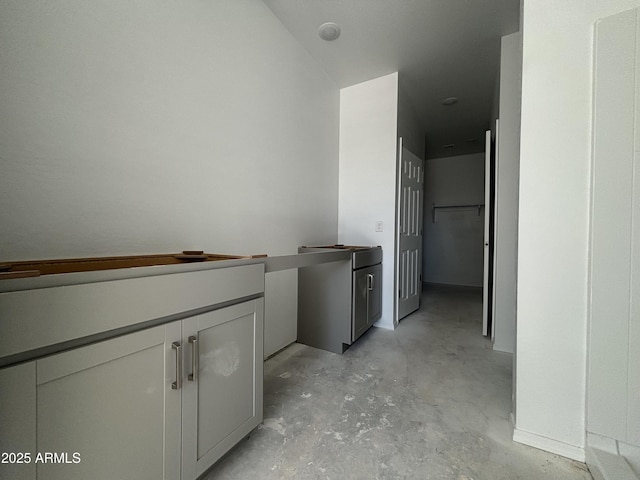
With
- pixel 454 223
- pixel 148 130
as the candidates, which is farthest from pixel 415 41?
pixel 454 223

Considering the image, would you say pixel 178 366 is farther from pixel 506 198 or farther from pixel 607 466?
pixel 506 198

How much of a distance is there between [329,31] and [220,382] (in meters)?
2.63

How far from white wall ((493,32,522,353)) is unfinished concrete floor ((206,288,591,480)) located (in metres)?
0.31

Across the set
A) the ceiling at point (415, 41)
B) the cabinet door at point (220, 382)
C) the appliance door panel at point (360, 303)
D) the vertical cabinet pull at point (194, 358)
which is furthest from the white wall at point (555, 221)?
the vertical cabinet pull at point (194, 358)

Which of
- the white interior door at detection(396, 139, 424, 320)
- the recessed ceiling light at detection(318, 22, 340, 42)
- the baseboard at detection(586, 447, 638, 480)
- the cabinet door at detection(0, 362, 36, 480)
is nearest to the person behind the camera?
the cabinet door at detection(0, 362, 36, 480)

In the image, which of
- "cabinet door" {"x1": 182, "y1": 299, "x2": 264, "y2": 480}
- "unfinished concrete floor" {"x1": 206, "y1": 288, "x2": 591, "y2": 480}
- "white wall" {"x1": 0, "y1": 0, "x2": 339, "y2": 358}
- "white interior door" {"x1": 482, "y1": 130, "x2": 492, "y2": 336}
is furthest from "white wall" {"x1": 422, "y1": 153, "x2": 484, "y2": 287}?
"cabinet door" {"x1": 182, "y1": 299, "x2": 264, "y2": 480}

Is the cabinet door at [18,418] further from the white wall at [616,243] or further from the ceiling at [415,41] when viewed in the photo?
the ceiling at [415,41]

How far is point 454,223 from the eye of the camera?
551 centimetres

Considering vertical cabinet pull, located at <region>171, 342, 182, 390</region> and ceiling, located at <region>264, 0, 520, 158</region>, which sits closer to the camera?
vertical cabinet pull, located at <region>171, 342, 182, 390</region>

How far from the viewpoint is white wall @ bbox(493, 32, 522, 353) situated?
2168mm

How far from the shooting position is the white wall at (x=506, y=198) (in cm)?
217

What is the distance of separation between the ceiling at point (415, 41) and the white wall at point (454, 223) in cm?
223

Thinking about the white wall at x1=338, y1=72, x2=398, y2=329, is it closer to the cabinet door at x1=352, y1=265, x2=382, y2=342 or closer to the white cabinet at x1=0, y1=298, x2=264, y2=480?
the cabinet door at x1=352, y1=265, x2=382, y2=342

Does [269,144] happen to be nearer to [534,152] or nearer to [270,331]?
[270,331]
